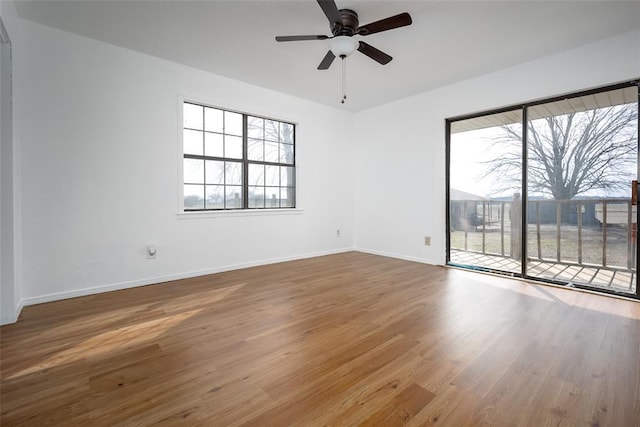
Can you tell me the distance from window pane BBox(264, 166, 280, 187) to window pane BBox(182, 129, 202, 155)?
103 centimetres

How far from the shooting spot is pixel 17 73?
252 centimetres

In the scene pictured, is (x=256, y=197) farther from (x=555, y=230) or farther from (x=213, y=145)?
(x=555, y=230)

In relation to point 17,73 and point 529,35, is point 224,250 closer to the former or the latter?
point 17,73

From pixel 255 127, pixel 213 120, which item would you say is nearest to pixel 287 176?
pixel 255 127

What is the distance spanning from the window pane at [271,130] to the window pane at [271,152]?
0.30ft

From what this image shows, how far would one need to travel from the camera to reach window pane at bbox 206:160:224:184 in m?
3.80

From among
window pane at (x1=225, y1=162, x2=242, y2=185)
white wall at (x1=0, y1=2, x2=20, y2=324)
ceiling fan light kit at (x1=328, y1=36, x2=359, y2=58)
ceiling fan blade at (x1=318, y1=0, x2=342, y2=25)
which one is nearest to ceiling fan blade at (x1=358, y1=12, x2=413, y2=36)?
ceiling fan light kit at (x1=328, y1=36, x2=359, y2=58)

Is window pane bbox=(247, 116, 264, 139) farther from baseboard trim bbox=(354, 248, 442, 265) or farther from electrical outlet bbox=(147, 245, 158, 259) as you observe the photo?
baseboard trim bbox=(354, 248, 442, 265)

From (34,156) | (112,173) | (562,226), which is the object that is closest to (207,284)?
(112,173)

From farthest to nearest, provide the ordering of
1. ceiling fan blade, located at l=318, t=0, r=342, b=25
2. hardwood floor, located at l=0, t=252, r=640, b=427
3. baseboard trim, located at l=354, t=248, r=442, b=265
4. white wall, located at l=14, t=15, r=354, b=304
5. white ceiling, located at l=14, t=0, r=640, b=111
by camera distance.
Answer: baseboard trim, located at l=354, t=248, r=442, b=265, white wall, located at l=14, t=15, r=354, b=304, white ceiling, located at l=14, t=0, r=640, b=111, ceiling fan blade, located at l=318, t=0, r=342, b=25, hardwood floor, located at l=0, t=252, r=640, b=427

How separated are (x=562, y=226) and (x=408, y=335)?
260 centimetres

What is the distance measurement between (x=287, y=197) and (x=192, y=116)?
1801 mm

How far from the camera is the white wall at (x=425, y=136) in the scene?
2.94 meters

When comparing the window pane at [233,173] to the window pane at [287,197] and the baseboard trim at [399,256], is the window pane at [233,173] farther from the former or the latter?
the baseboard trim at [399,256]
